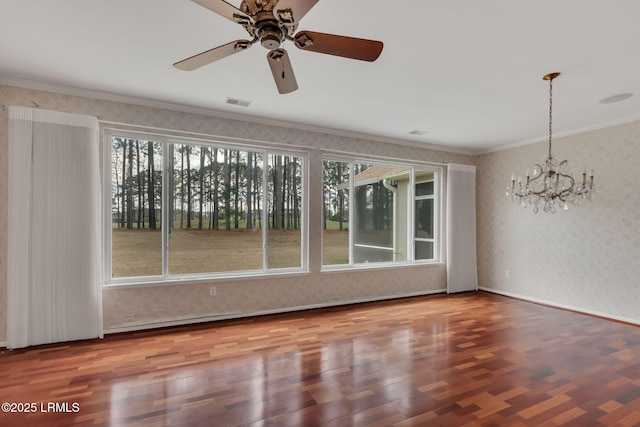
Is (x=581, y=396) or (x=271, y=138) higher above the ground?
(x=271, y=138)

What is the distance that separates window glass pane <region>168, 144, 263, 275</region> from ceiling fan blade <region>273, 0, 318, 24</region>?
298 centimetres

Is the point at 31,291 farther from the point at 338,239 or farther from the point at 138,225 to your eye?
the point at 338,239

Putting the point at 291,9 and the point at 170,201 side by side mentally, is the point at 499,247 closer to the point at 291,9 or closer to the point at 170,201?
the point at 170,201

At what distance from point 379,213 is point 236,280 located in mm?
2647

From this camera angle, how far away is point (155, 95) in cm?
362

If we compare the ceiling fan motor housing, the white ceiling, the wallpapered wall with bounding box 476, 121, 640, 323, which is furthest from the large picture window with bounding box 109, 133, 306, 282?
the wallpapered wall with bounding box 476, 121, 640, 323

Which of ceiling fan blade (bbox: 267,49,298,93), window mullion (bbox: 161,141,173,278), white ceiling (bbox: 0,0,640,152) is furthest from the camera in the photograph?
window mullion (bbox: 161,141,173,278)

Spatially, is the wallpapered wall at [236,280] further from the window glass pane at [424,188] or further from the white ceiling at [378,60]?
the window glass pane at [424,188]

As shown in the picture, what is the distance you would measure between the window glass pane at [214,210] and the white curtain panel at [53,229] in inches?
33.3

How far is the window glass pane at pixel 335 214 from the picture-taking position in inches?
196

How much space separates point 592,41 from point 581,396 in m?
2.61

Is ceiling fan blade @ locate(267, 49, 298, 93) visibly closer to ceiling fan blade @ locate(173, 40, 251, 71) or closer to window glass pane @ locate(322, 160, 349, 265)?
ceiling fan blade @ locate(173, 40, 251, 71)

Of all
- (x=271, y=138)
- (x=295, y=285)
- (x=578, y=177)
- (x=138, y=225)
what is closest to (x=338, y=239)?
(x=295, y=285)

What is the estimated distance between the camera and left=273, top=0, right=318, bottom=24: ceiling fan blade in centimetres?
148
